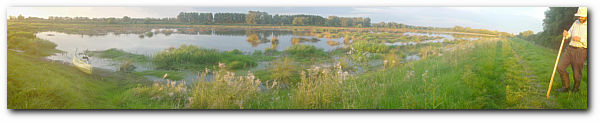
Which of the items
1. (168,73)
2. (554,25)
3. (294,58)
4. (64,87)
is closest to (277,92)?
(294,58)

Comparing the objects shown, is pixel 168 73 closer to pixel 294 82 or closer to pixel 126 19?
pixel 126 19

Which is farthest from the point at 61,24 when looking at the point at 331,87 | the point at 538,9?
the point at 538,9

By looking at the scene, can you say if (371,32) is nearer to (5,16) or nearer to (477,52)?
(477,52)

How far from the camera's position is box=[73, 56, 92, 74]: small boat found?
155 inches

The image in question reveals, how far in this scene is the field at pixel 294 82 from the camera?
3695 mm

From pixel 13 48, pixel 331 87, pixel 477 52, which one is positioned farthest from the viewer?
pixel 477 52

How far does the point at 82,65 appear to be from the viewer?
398 centimetres

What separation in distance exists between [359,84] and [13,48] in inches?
183

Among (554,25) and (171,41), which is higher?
(554,25)

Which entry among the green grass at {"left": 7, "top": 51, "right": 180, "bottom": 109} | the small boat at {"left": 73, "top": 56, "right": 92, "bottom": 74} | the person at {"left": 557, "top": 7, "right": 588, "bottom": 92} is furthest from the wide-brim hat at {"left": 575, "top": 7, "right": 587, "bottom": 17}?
the small boat at {"left": 73, "top": 56, "right": 92, "bottom": 74}

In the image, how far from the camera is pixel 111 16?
4.10 metres

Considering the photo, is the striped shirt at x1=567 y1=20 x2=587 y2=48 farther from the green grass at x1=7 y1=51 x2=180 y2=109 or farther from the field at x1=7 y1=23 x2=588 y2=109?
the green grass at x1=7 y1=51 x2=180 y2=109

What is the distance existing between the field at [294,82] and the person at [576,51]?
10cm

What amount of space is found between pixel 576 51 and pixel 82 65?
6.47 metres
